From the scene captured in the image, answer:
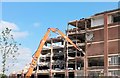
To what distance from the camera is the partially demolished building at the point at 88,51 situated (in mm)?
51656

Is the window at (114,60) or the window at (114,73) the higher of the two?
the window at (114,60)

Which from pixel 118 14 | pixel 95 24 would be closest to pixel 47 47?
pixel 95 24

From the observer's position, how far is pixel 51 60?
2534 inches

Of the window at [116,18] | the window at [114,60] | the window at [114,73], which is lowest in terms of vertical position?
the window at [114,73]

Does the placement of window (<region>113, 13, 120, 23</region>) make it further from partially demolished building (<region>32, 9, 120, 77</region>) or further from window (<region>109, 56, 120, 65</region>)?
window (<region>109, 56, 120, 65</region>)

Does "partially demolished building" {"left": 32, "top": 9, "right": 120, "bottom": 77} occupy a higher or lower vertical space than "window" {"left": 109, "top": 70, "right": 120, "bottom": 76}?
higher

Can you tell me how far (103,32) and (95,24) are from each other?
2.99m

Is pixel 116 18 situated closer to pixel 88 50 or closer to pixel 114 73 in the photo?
pixel 88 50

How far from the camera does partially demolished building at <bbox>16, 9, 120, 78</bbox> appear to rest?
51.7m

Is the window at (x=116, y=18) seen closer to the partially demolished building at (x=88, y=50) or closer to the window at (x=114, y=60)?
the partially demolished building at (x=88, y=50)

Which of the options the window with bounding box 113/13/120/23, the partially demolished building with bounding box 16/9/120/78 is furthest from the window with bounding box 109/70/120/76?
the window with bounding box 113/13/120/23

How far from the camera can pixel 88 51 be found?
56.1 m

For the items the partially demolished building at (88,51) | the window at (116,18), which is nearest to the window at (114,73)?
the partially demolished building at (88,51)

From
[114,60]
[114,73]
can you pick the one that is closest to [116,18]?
[114,60]
